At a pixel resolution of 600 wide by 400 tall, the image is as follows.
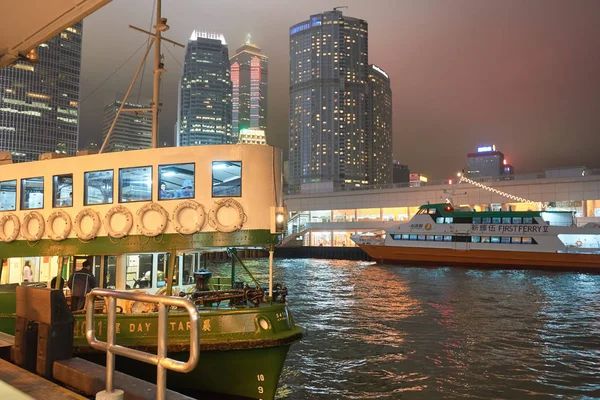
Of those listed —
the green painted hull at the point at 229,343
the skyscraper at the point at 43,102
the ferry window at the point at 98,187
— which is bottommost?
the green painted hull at the point at 229,343

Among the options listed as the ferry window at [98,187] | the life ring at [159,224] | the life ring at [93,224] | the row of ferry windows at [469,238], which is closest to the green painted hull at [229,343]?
the life ring at [159,224]

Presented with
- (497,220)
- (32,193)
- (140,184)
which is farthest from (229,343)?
(497,220)

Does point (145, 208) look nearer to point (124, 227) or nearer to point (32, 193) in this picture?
point (124, 227)

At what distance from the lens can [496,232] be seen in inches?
1935

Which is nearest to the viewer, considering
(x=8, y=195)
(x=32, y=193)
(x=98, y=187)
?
(x=98, y=187)

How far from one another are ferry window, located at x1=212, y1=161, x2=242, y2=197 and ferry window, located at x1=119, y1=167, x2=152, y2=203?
172 cm

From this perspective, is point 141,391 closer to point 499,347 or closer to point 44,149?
point 499,347

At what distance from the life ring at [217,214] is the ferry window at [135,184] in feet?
5.83

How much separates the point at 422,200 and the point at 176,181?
67.6 metres

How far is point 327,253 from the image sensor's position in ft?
242

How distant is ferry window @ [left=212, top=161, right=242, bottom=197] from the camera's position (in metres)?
10.5

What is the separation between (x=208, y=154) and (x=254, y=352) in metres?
4.62

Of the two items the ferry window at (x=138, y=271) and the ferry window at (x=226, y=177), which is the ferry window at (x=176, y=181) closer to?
the ferry window at (x=226, y=177)

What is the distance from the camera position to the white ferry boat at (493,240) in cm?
4644
